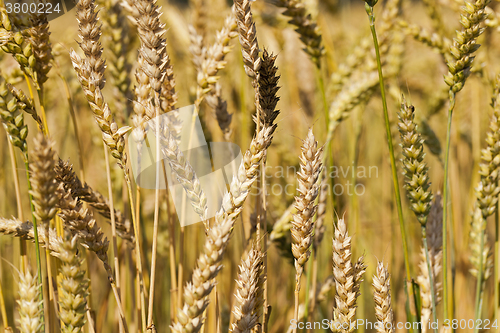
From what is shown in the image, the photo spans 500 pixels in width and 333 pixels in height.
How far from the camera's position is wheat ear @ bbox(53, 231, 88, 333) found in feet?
1.07

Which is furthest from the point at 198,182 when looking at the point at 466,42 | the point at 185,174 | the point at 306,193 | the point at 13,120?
the point at 466,42

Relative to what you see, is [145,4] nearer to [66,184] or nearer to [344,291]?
[66,184]

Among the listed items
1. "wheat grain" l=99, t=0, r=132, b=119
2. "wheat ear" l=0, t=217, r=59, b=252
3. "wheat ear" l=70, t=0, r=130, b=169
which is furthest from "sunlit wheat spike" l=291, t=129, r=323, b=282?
"wheat grain" l=99, t=0, r=132, b=119

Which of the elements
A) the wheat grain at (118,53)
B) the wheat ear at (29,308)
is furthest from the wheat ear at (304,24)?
the wheat ear at (29,308)

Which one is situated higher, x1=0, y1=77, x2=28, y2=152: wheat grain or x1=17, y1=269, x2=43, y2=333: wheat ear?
x1=0, y1=77, x2=28, y2=152: wheat grain

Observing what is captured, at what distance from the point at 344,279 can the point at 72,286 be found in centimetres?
32

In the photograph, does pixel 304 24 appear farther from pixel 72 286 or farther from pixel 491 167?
pixel 72 286

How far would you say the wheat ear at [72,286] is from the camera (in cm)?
33

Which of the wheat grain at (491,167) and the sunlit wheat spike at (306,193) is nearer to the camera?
the sunlit wheat spike at (306,193)

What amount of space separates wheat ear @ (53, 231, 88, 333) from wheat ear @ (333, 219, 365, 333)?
0.30 meters

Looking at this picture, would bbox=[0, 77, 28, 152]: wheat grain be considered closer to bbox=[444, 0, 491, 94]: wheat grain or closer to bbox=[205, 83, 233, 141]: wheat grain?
bbox=[205, 83, 233, 141]: wheat grain

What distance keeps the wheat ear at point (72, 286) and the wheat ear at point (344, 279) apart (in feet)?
0.97

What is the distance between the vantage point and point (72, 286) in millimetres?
335

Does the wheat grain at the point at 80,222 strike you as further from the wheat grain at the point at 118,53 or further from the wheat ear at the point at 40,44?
the wheat grain at the point at 118,53
